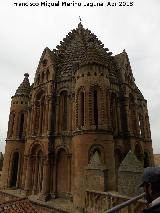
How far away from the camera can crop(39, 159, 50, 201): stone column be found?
17.4 m

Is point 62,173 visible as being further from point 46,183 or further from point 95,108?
point 95,108

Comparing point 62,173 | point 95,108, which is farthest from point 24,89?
point 62,173

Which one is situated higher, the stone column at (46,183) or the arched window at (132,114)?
the arched window at (132,114)

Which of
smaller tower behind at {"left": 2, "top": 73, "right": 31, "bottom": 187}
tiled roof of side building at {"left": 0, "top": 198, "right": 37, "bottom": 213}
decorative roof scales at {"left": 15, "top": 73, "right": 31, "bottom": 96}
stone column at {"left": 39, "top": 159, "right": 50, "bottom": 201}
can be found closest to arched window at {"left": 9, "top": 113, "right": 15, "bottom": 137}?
smaller tower behind at {"left": 2, "top": 73, "right": 31, "bottom": 187}

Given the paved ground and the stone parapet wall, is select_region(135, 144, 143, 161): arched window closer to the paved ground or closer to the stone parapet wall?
the paved ground

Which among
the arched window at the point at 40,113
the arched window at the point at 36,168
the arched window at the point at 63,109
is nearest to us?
the arched window at the point at 36,168

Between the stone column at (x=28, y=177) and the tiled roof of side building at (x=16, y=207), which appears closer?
the tiled roof of side building at (x=16, y=207)

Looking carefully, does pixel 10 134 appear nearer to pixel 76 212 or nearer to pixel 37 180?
pixel 37 180

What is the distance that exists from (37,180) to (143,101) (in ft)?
51.0

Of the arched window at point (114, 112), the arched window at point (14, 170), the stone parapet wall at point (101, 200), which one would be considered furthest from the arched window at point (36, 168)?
the stone parapet wall at point (101, 200)

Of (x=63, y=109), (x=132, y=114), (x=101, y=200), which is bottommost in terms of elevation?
(x=101, y=200)

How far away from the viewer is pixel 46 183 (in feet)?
58.7

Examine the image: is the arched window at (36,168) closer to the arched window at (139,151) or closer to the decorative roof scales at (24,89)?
the decorative roof scales at (24,89)

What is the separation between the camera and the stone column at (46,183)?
57.0 ft
